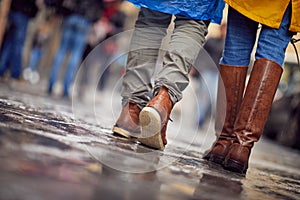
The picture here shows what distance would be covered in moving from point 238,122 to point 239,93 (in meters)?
0.27

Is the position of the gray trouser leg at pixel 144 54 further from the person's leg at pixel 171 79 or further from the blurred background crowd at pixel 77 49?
the blurred background crowd at pixel 77 49

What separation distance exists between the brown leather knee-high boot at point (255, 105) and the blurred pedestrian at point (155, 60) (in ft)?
0.94

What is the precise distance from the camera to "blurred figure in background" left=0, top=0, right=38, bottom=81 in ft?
17.7

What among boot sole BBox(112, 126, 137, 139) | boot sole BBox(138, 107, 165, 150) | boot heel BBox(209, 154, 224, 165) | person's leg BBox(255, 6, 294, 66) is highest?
person's leg BBox(255, 6, 294, 66)

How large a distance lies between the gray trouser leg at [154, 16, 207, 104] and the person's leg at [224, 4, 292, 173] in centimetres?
28

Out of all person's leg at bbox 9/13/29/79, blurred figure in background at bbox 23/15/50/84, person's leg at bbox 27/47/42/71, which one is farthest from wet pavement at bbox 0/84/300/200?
person's leg at bbox 27/47/42/71

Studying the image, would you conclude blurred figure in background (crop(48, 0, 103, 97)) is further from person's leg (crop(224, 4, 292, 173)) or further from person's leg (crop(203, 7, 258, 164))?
person's leg (crop(224, 4, 292, 173))

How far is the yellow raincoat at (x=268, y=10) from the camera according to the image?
85.0 inches

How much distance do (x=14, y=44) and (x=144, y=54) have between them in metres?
3.48

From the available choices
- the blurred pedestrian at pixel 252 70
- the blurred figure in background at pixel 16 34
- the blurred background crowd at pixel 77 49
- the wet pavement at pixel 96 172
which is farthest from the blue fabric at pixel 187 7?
the blurred figure in background at pixel 16 34

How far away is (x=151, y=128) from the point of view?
1989 mm

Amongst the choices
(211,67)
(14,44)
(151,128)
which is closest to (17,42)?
(14,44)

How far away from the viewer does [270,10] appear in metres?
2.17

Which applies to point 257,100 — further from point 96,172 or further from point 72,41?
point 72,41
